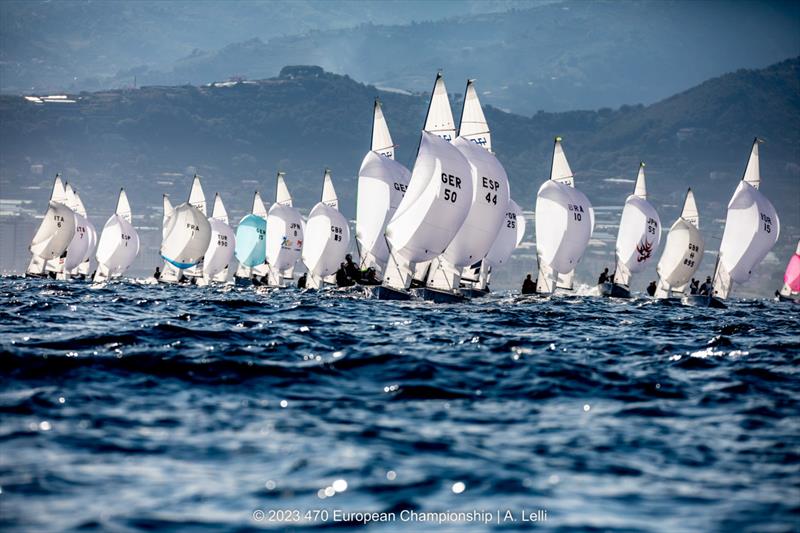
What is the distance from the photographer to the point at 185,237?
84.2 m

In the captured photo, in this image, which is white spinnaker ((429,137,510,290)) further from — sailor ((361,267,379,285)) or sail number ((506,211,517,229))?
sail number ((506,211,517,229))

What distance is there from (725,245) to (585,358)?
155 ft

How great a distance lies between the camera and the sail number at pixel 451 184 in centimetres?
4631

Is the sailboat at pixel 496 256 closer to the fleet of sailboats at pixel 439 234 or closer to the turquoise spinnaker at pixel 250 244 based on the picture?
the fleet of sailboats at pixel 439 234

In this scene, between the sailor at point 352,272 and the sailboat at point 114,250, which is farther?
the sailboat at point 114,250

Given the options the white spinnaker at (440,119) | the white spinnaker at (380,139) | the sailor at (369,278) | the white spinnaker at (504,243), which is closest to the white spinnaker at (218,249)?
the white spinnaker at (504,243)

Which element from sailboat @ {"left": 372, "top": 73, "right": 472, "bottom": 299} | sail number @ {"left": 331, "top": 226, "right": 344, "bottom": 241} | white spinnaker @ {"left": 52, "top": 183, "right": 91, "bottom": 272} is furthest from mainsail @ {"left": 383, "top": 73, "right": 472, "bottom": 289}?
white spinnaker @ {"left": 52, "top": 183, "right": 91, "bottom": 272}

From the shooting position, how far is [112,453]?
11.4m

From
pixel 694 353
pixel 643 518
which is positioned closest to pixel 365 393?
pixel 643 518

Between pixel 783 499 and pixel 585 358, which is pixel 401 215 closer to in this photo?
pixel 585 358

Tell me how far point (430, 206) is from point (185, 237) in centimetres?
4199

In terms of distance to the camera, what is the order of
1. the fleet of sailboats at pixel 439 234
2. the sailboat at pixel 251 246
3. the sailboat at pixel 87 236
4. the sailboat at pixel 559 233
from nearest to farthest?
the fleet of sailboats at pixel 439 234, the sailboat at pixel 559 233, the sailboat at pixel 251 246, the sailboat at pixel 87 236

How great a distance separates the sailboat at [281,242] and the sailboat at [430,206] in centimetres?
3996

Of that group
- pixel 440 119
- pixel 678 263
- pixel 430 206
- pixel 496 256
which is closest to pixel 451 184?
pixel 430 206
